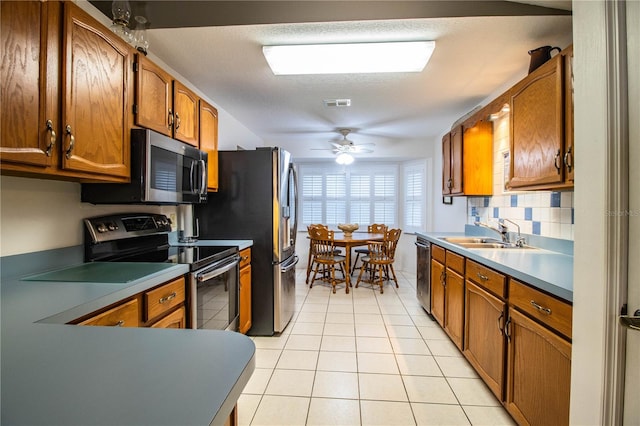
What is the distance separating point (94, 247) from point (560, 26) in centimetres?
301

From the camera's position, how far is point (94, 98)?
4.29 ft

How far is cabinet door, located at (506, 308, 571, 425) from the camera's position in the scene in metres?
1.13

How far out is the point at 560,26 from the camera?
1690mm

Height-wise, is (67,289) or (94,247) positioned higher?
(94,247)

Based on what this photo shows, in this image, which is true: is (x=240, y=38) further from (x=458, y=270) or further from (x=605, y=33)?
(x=458, y=270)

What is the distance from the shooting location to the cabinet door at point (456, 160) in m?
2.95

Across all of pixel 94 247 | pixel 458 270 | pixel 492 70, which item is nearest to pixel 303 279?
pixel 458 270

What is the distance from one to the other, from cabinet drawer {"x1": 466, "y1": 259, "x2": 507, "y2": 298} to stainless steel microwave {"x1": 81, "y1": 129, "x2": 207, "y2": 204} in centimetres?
201

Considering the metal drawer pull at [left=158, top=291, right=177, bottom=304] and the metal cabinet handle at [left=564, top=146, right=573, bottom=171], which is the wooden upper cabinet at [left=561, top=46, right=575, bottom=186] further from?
the metal drawer pull at [left=158, top=291, right=177, bottom=304]

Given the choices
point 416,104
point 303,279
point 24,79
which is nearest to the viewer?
point 24,79

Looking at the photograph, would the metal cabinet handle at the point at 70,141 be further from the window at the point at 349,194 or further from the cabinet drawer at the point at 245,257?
the window at the point at 349,194

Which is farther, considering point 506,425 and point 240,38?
point 240,38

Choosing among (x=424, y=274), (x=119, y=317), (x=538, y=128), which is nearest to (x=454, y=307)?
(x=424, y=274)

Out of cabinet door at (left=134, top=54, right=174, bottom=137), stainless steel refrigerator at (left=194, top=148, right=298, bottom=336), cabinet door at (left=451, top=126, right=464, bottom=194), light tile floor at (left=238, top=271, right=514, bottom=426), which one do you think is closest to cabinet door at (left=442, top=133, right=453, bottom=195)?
cabinet door at (left=451, top=126, right=464, bottom=194)
